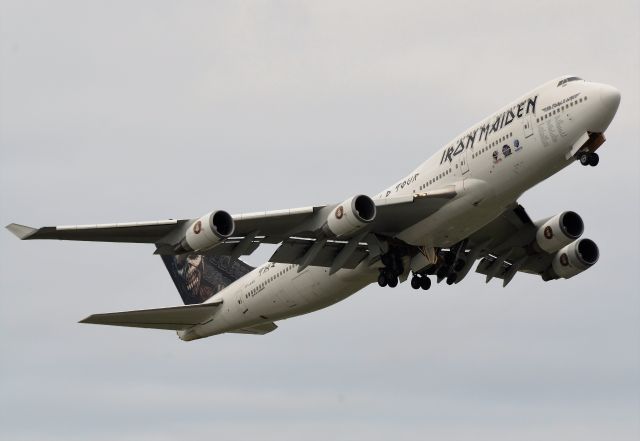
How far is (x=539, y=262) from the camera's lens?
182ft

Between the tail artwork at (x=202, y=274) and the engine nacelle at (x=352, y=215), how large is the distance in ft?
40.7

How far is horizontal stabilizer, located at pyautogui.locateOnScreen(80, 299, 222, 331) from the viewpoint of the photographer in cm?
5266

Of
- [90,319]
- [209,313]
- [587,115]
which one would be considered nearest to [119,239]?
[90,319]

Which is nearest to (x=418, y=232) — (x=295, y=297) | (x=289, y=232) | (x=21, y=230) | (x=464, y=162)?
(x=464, y=162)

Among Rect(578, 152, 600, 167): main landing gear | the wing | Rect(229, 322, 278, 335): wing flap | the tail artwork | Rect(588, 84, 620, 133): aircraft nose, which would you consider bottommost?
Rect(578, 152, 600, 167): main landing gear

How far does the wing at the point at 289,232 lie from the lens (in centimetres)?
4522

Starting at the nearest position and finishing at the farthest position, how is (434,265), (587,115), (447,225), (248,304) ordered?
1. (587,115)
2. (447,225)
3. (434,265)
4. (248,304)

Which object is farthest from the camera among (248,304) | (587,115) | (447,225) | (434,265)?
(248,304)

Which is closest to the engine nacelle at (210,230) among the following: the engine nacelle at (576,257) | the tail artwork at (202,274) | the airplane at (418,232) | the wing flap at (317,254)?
the airplane at (418,232)

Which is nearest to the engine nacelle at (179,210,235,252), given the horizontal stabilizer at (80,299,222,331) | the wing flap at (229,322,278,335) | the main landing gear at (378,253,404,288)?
the main landing gear at (378,253,404,288)

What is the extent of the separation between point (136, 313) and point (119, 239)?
7716 mm

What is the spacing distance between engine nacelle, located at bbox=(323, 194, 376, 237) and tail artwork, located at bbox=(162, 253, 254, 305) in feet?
40.7

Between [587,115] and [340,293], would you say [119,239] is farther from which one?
[587,115]

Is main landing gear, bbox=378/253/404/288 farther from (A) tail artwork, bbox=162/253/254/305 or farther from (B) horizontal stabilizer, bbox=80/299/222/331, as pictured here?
(A) tail artwork, bbox=162/253/254/305
